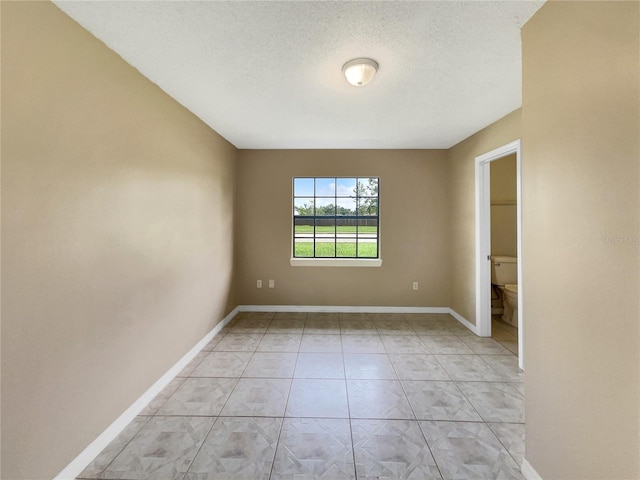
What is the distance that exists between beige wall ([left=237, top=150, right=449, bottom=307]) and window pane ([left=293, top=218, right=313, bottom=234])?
17 cm

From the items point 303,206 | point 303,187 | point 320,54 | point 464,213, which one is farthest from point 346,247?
point 320,54

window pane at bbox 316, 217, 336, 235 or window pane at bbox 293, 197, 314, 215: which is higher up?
window pane at bbox 293, 197, 314, 215

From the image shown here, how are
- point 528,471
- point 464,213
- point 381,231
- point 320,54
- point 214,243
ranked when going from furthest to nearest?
point 381,231, point 464,213, point 214,243, point 320,54, point 528,471

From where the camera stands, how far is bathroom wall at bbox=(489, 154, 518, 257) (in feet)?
12.4

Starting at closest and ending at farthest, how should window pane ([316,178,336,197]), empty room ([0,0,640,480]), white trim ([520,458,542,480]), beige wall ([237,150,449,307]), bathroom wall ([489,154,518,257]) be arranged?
empty room ([0,0,640,480]) → white trim ([520,458,542,480]) → bathroom wall ([489,154,518,257]) → beige wall ([237,150,449,307]) → window pane ([316,178,336,197])

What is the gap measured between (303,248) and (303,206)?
2.11 ft

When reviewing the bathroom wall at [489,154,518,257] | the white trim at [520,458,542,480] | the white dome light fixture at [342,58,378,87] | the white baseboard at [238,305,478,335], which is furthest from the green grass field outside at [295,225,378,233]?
the white trim at [520,458,542,480]

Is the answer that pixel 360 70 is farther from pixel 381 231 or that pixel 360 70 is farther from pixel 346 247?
pixel 346 247

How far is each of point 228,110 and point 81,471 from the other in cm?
274

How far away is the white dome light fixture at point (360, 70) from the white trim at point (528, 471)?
2.42 meters

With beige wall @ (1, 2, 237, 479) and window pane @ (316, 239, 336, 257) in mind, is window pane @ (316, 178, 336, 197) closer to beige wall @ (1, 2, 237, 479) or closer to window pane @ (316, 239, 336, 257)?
window pane @ (316, 239, 336, 257)

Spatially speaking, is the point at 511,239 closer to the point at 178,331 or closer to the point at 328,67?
the point at 328,67

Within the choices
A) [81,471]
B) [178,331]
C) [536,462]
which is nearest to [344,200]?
[178,331]

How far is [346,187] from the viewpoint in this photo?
4.05 meters
